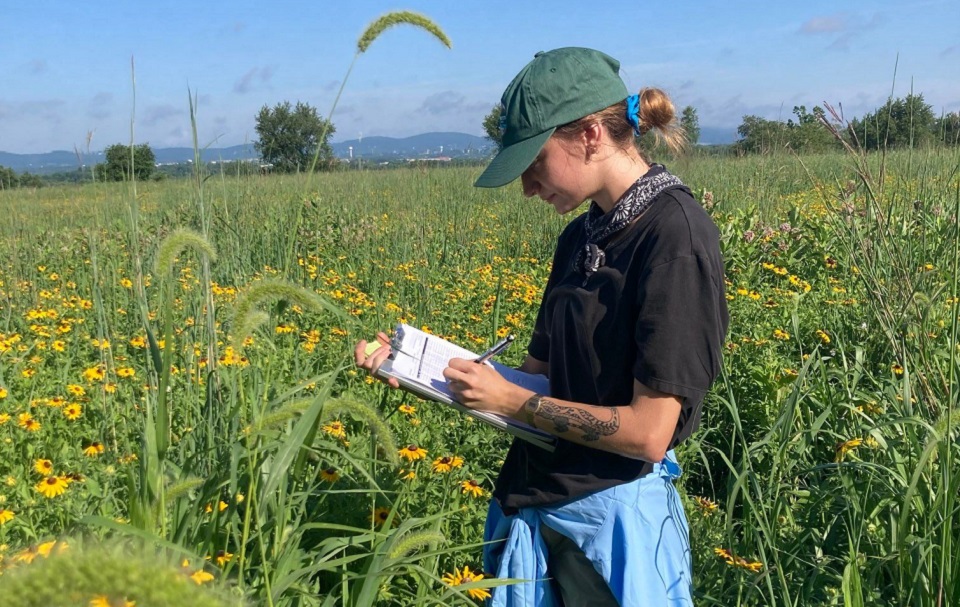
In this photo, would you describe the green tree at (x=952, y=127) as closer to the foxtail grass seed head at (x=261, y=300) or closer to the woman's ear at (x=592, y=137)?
the woman's ear at (x=592, y=137)

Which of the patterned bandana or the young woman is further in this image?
the patterned bandana

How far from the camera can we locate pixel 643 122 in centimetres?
174

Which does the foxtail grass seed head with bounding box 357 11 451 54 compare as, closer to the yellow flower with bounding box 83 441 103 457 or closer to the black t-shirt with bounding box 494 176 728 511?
the black t-shirt with bounding box 494 176 728 511

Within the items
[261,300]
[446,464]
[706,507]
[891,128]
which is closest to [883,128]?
[891,128]

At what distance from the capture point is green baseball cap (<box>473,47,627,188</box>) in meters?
1.66

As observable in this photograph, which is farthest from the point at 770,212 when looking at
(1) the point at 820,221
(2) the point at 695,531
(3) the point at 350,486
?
(3) the point at 350,486

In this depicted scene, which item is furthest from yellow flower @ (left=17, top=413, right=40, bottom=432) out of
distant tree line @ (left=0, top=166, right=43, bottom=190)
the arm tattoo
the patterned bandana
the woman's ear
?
distant tree line @ (left=0, top=166, right=43, bottom=190)

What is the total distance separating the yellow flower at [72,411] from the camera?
8.96 feet

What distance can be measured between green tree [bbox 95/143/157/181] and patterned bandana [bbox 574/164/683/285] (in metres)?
1.06

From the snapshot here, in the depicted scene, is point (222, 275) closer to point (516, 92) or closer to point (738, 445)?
point (738, 445)

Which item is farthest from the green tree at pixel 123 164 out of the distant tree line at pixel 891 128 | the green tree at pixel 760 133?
the green tree at pixel 760 133

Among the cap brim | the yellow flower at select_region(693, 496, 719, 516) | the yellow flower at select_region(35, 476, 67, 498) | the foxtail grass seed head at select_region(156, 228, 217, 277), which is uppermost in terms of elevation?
the cap brim

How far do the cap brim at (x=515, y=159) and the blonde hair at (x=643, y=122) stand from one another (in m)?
0.05

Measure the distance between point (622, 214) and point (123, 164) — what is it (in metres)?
1.29
